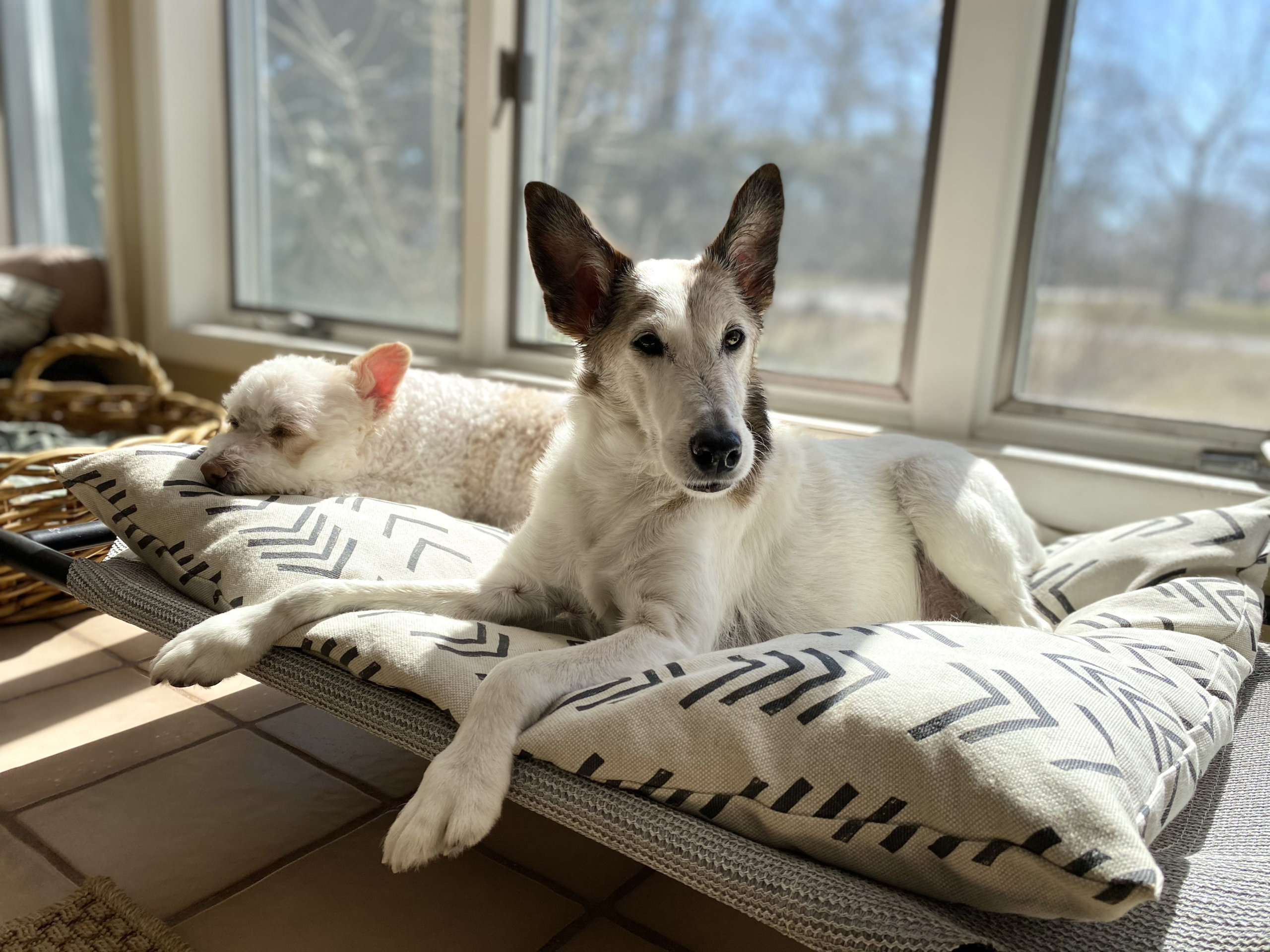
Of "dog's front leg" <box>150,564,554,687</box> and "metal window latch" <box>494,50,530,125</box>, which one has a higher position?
"metal window latch" <box>494,50,530,125</box>

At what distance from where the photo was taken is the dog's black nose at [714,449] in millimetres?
1480

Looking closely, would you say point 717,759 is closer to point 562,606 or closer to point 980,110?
point 562,606

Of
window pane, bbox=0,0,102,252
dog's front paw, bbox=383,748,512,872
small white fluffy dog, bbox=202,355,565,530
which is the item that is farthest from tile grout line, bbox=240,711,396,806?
window pane, bbox=0,0,102,252

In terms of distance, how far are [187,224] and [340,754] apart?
12.0 ft

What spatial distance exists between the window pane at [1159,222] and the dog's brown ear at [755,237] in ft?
4.15

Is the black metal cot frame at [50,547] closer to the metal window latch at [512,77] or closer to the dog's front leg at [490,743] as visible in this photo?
the dog's front leg at [490,743]

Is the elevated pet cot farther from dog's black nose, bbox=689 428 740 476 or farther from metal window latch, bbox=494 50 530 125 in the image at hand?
metal window latch, bbox=494 50 530 125

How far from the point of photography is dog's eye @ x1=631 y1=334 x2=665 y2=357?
1.65 metres

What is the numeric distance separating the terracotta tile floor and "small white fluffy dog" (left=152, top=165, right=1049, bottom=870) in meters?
0.41

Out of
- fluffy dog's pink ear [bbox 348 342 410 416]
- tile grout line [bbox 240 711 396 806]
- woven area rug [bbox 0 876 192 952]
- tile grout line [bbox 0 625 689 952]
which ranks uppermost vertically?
fluffy dog's pink ear [bbox 348 342 410 416]

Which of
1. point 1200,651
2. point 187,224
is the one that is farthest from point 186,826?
point 187,224

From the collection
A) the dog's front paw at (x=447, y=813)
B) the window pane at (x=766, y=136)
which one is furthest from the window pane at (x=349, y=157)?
the dog's front paw at (x=447, y=813)

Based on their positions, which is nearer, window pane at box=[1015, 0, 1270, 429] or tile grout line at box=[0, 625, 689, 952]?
tile grout line at box=[0, 625, 689, 952]

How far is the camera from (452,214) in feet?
13.3
